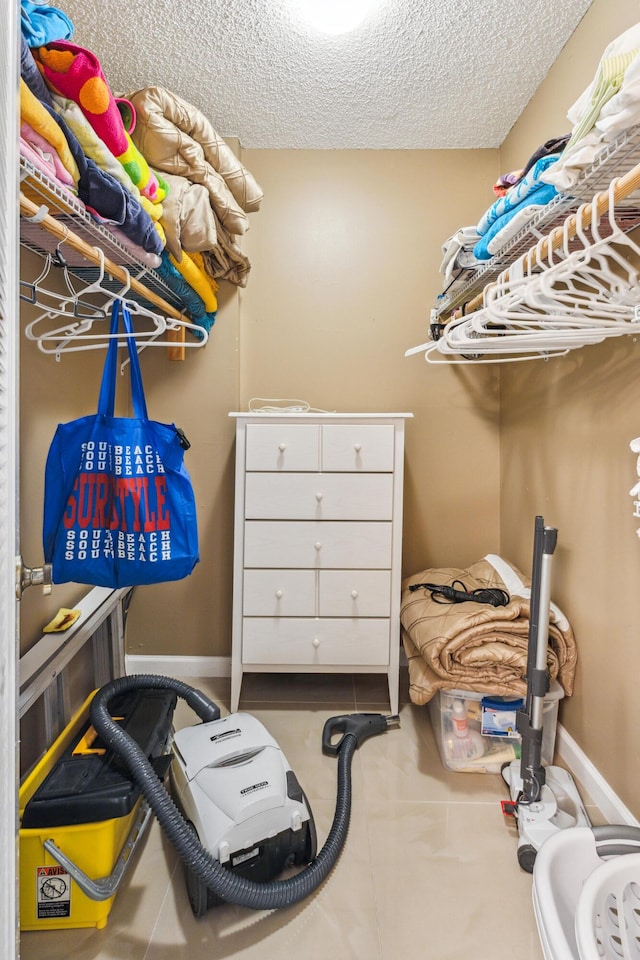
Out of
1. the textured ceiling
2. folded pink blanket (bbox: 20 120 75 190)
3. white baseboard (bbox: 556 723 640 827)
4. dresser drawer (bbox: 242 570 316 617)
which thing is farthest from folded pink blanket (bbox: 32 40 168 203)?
white baseboard (bbox: 556 723 640 827)

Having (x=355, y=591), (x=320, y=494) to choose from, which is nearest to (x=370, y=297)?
(x=320, y=494)

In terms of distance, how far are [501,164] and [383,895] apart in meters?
2.74

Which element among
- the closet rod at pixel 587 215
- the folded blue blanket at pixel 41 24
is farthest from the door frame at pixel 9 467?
the closet rod at pixel 587 215

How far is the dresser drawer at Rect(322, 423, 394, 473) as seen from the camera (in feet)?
6.90

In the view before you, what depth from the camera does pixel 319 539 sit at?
2.12m

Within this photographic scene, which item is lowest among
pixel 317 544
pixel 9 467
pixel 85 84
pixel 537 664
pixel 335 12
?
pixel 537 664

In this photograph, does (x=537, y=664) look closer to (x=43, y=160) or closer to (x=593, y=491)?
(x=593, y=491)

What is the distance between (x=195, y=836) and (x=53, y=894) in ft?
1.16

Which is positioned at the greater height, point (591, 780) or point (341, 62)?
point (341, 62)

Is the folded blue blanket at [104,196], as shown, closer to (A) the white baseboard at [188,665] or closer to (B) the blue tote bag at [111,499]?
(B) the blue tote bag at [111,499]

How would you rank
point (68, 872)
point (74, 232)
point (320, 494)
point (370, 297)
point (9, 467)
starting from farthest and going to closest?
point (370, 297), point (320, 494), point (74, 232), point (68, 872), point (9, 467)

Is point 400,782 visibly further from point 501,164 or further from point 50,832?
point 501,164

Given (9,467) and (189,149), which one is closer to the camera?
(9,467)

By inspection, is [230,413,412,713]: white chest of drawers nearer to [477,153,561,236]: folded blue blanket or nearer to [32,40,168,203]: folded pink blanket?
[477,153,561,236]: folded blue blanket
